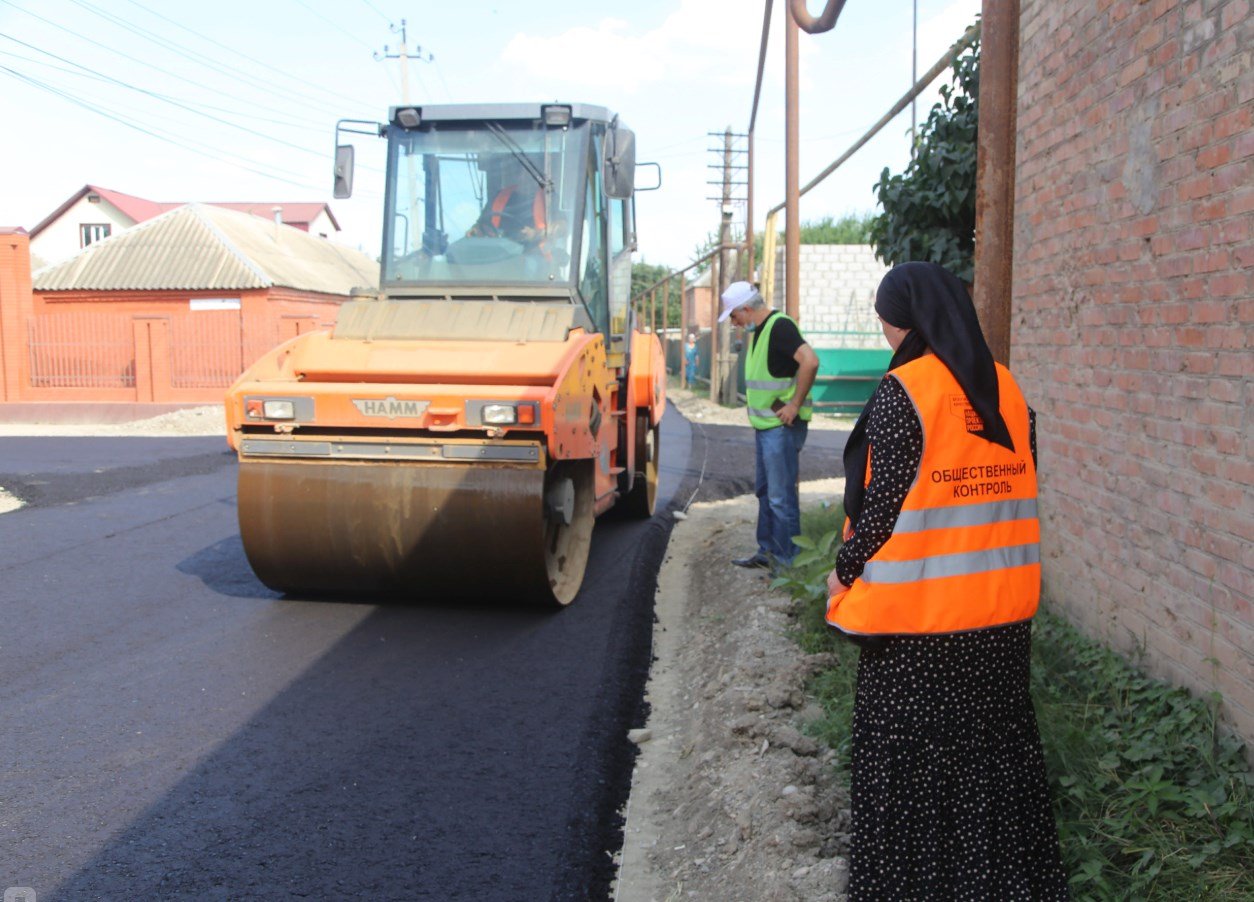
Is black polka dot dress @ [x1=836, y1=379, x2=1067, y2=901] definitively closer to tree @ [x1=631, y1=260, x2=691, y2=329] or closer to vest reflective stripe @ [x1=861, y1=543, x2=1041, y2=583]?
vest reflective stripe @ [x1=861, y1=543, x2=1041, y2=583]

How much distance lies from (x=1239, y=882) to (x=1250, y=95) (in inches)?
82.9

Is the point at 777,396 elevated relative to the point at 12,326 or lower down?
lower down

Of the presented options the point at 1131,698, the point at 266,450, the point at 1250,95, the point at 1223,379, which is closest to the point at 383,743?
the point at 266,450

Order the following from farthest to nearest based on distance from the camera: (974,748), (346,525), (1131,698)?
1. (346,525)
2. (1131,698)
3. (974,748)

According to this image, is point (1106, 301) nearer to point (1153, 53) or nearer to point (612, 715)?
point (1153, 53)

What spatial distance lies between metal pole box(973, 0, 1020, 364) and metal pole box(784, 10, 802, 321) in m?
6.70

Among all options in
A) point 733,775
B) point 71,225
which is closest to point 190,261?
point 71,225

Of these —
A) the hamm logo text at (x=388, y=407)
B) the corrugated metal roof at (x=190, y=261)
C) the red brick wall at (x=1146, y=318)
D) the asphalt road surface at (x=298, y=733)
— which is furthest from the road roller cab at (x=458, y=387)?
the corrugated metal roof at (x=190, y=261)

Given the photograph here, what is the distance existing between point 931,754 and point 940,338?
35.9 inches

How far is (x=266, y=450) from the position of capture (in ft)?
20.0

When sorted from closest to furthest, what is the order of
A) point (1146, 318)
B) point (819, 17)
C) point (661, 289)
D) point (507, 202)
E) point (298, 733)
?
point (1146, 318), point (298, 733), point (819, 17), point (507, 202), point (661, 289)

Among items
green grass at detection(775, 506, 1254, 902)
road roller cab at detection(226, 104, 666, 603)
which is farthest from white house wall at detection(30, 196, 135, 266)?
green grass at detection(775, 506, 1254, 902)

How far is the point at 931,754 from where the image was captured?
2498mm

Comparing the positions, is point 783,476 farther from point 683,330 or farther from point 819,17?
point 683,330
